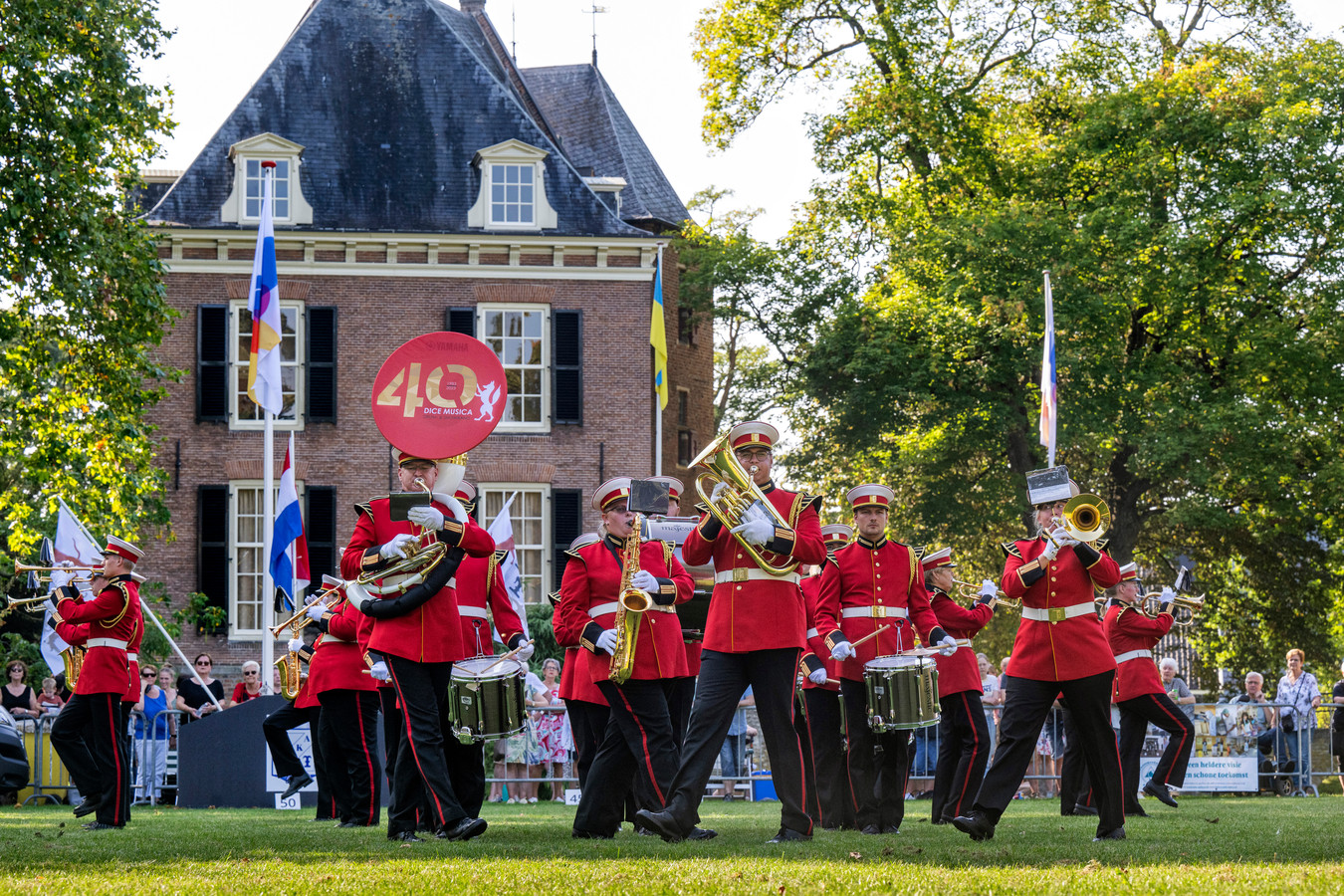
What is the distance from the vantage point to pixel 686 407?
3794 centimetres

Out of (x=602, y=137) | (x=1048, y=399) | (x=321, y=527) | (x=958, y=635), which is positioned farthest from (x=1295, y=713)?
(x=602, y=137)

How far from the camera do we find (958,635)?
12141 millimetres

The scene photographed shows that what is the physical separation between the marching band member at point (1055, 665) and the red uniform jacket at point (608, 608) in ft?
6.43

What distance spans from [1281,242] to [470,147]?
16.1 m

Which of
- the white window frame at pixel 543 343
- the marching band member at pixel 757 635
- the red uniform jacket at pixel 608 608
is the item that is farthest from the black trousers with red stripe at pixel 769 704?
the white window frame at pixel 543 343

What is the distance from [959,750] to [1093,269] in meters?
21.4

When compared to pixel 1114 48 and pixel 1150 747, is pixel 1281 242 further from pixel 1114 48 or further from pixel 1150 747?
pixel 1150 747

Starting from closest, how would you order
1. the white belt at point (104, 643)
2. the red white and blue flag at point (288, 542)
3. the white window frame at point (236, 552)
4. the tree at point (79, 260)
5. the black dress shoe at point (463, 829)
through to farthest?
the black dress shoe at point (463, 829) < the white belt at point (104, 643) < the red white and blue flag at point (288, 542) < the tree at point (79, 260) < the white window frame at point (236, 552)

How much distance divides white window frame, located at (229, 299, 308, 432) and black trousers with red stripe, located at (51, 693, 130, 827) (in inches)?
719

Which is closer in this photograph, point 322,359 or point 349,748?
point 349,748

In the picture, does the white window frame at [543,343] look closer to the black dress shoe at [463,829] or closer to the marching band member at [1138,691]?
the marching band member at [1138,691]

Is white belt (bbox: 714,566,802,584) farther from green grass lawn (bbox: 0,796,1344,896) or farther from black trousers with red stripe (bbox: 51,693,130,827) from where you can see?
black trousers with red stripe (bbox: 51,693,130,827)

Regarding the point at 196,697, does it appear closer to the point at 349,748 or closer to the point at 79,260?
the point at 79,260

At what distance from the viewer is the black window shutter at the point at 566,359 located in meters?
Answer: 31.0
